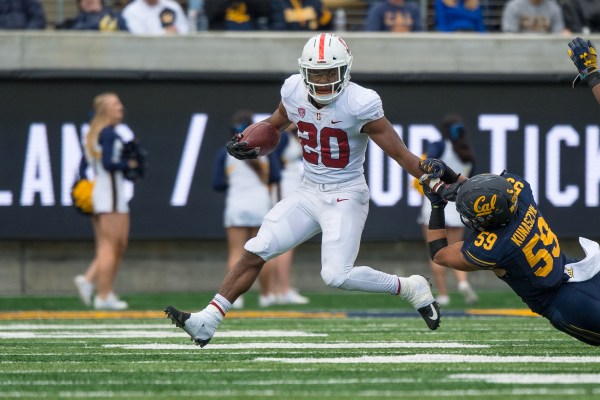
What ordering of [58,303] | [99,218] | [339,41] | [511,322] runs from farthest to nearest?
[58,303] → [99,218] → [511,322] → [339,41]

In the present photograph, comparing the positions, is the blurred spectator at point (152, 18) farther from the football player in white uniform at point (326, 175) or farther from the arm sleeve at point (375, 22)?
the football player in white uniform at point (326, 175)

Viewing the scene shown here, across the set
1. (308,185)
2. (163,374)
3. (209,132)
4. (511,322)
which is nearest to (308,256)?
(209,132)

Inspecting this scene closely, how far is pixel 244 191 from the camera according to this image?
40.3ft

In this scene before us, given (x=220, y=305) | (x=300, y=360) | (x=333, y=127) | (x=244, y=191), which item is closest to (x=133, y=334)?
(x=220, y=305)

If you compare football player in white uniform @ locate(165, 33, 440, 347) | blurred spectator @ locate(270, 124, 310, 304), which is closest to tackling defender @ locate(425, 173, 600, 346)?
football player in white uniform @ locate(165, 33, 440, 347)

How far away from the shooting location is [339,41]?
24.2 ft

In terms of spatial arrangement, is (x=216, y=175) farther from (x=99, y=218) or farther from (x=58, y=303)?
(x=58, y=303)

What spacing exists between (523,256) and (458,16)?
8.36m

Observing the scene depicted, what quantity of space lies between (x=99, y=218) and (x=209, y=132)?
7.32ft

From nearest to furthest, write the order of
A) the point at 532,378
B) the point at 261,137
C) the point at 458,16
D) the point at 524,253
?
the point at 532,378
the point at 524,253
the point at 261,137
the point at 458,16

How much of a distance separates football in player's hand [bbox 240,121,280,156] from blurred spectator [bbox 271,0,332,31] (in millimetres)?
6968

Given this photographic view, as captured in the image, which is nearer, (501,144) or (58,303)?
(58,303)

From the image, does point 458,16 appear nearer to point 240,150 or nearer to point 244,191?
point 244,191

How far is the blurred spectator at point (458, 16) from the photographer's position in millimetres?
14641
